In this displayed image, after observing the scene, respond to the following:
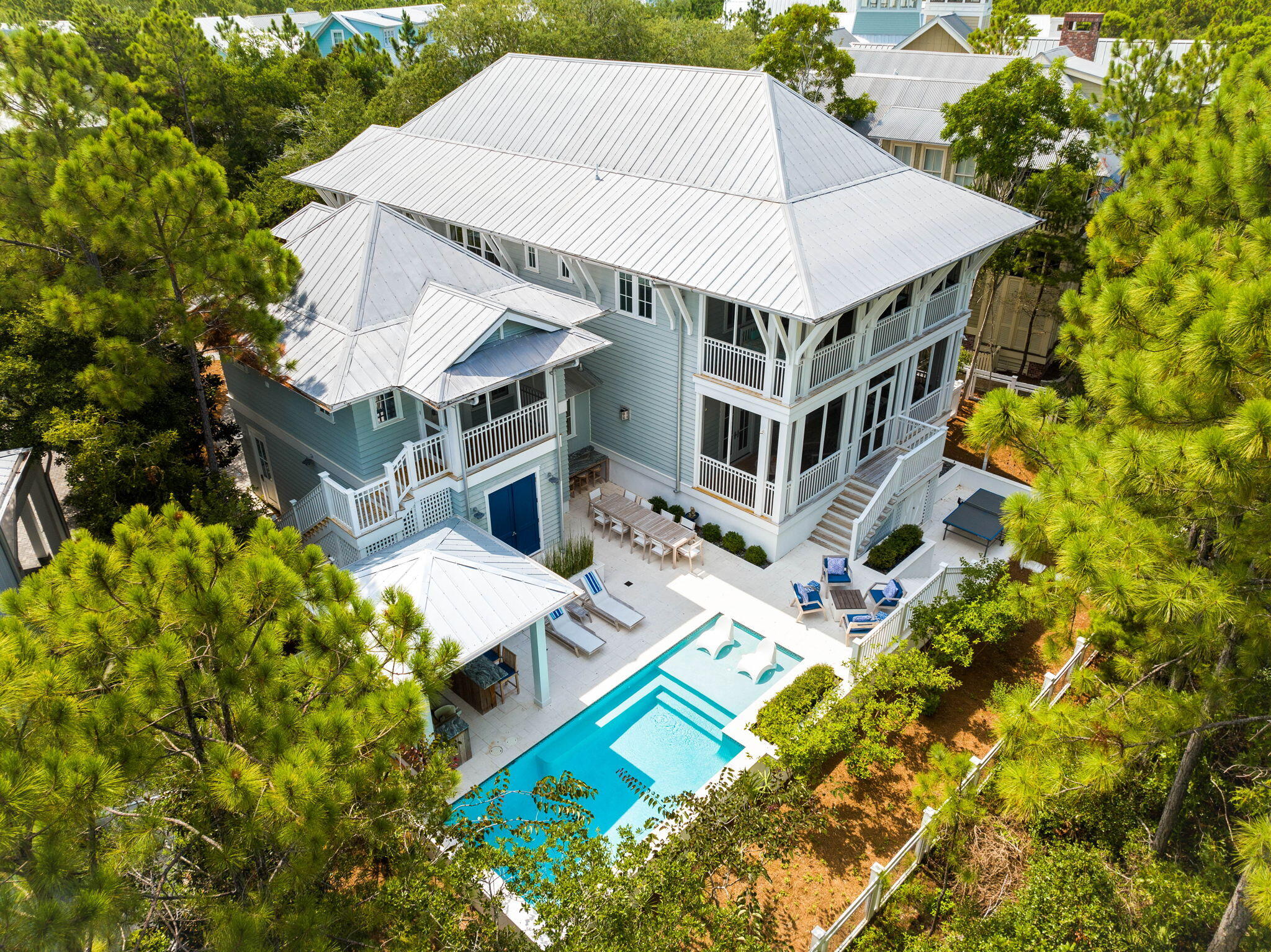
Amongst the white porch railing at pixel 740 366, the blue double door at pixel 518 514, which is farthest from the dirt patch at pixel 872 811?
the blue double door at pixel 518 514

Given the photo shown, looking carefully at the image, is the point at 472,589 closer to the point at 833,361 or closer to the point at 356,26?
the point at 833,361

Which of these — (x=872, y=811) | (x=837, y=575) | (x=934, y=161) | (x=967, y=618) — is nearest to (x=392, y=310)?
(x=837, y=575)

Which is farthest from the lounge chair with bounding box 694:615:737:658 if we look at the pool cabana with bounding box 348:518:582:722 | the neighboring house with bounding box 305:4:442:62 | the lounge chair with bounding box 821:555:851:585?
the neighboring house with bounding box 305:4:442:62

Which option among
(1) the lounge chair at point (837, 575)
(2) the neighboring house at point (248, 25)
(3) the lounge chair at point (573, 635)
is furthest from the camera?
(2) the neighboring house at point (248, 25)

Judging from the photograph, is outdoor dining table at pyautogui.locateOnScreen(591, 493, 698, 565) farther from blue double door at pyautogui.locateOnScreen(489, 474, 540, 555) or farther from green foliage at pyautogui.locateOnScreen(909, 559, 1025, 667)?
green foliage at pyautogui.locateOnScreen(909, 559, 1025, 667)

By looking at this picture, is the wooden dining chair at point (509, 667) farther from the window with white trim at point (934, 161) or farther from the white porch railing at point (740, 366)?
the window with white trim at point (934, 161)

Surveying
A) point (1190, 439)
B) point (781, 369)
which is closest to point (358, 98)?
point (781, 369)

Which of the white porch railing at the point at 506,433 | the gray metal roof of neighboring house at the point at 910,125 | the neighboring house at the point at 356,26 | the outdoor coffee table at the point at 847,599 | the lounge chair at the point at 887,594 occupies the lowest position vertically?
the outdoor coffee table at the point at 847,599
